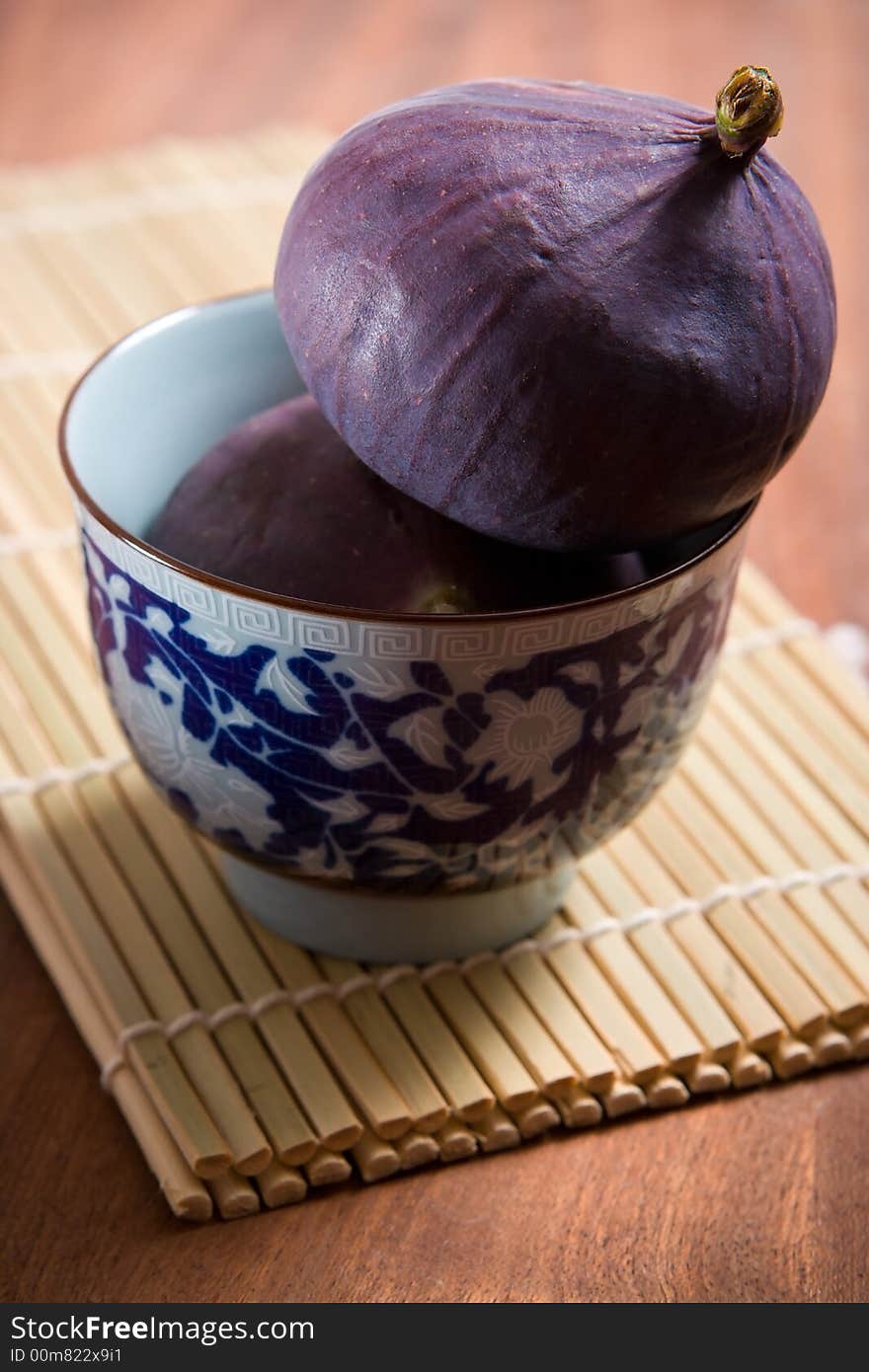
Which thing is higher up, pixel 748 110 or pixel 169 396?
pixel 748 110

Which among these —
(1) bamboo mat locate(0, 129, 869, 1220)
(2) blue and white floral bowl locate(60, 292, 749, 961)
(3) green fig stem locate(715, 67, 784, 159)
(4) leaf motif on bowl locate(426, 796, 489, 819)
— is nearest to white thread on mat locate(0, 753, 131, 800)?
(1) bamboo mat locate(0, 129, 869, 1220)

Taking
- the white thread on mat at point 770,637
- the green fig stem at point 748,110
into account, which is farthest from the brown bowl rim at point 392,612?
the white thread on mat at point 770,637

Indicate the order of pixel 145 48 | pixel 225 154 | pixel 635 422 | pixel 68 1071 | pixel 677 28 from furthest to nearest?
pixel 677 28
pixel 145 48
pixel 225 154
pixel 68 1071
pixel 635 422

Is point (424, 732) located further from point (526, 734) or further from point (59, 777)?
point (59, 777)

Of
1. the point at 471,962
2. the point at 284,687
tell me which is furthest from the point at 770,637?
the point at 284,687

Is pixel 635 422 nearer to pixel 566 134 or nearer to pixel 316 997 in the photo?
pixel 566 134

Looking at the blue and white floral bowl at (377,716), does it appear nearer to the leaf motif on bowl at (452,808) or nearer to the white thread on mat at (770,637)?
the leaf motif on bowl at (452,808)

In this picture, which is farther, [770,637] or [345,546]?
[770,637]

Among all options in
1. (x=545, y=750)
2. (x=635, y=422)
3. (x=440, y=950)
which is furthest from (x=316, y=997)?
(x=635, y=422)
